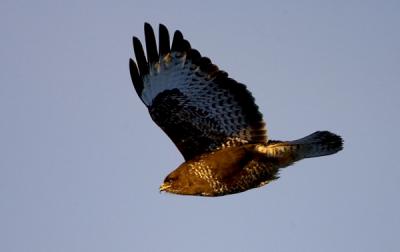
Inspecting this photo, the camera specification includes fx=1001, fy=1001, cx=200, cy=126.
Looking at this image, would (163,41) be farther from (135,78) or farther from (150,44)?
(135,78)

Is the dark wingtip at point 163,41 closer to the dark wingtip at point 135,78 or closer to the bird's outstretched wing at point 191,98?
the bird's outstretched wing at point 191,98

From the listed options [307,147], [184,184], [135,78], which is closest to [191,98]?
[135,78]

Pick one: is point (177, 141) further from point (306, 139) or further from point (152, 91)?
point (306, 139)

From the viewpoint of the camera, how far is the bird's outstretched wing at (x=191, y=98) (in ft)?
44.3

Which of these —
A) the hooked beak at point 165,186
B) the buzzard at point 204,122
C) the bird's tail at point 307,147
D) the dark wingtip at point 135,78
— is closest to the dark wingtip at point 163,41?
the buzzard at point 204,122

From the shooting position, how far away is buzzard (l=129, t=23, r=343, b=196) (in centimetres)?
1352

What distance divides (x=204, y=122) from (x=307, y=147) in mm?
1462

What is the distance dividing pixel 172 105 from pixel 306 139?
75.9 inches

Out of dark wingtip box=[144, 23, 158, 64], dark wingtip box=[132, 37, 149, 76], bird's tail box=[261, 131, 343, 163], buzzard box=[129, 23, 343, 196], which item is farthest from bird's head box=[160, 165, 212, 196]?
dark wingtip box=[144, 23, 158, 64]

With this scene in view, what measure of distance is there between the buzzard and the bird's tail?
0.01 meters

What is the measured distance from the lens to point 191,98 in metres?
13.7

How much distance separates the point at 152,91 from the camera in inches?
539

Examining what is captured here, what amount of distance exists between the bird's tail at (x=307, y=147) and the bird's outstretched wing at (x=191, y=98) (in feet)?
0.71

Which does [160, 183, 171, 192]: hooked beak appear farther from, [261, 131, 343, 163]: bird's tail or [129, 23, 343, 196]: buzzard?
[261, 131, 343, 163]: bird's tail
